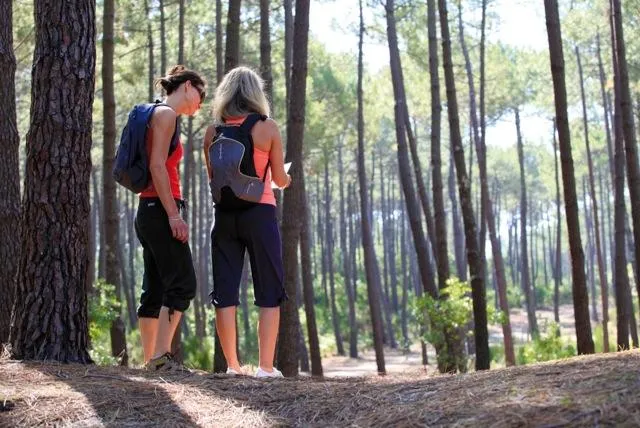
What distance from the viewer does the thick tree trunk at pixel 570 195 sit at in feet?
24.8

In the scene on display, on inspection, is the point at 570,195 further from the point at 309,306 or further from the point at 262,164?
the point at 309,306

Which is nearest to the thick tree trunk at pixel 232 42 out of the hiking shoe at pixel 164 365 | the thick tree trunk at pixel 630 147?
the hiking shoe at pixel 164 365

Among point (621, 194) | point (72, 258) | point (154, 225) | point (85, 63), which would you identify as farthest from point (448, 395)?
point (621, 194)

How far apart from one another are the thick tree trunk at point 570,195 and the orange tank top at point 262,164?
3835mm

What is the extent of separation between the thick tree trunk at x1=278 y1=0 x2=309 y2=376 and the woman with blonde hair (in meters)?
2.61

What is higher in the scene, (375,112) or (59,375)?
(375,112)

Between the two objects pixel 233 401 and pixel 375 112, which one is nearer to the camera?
pixel 233 401

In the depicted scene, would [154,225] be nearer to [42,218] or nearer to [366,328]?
[42,218]

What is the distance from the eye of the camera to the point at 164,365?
4.68 metres

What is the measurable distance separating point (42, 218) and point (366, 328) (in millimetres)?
39613

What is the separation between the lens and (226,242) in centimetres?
475

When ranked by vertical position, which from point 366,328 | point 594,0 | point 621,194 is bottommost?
point 366,328

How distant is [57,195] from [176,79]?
3.30 ft

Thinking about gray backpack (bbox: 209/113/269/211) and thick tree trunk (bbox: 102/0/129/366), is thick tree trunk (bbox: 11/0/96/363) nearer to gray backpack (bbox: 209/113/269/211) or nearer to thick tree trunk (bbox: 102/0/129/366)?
gray backpack (bbox: 209/113/269/211)
